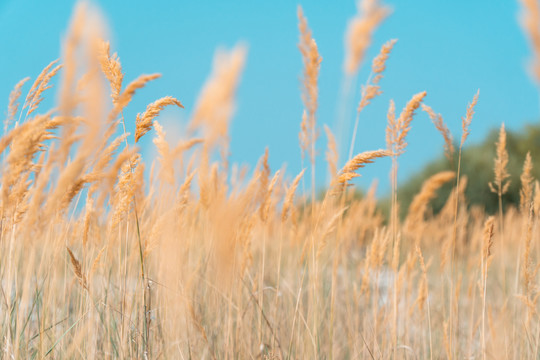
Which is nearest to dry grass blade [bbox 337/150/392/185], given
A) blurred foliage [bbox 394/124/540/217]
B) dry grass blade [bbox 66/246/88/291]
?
dry grass blade [bbox 66/246/88/291]

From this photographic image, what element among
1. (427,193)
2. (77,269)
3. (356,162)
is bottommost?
(77,269)

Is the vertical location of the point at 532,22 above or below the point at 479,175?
below

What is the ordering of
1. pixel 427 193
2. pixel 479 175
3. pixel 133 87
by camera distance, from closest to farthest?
pixel 133 87
pixel 427 193
pixel 479 175

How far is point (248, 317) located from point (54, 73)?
136 centimetres

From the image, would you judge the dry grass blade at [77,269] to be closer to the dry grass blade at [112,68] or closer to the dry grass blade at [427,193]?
the dry grass blade at [112,68]

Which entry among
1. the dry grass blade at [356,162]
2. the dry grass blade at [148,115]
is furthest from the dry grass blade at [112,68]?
the dry grass blade at [356,162]

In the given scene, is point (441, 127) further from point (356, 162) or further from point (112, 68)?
point (112, 68)

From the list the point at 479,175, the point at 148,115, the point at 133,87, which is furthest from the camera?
the point at 479,175

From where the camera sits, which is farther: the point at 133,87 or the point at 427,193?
the point at 427,193

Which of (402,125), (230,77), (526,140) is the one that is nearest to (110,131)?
(230,77)

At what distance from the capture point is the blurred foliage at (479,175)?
11617 millimetres

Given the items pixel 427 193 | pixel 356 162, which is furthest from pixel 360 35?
pixel 427 193

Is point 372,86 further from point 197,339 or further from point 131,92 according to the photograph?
point 197,339

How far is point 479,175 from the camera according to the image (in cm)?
1177
